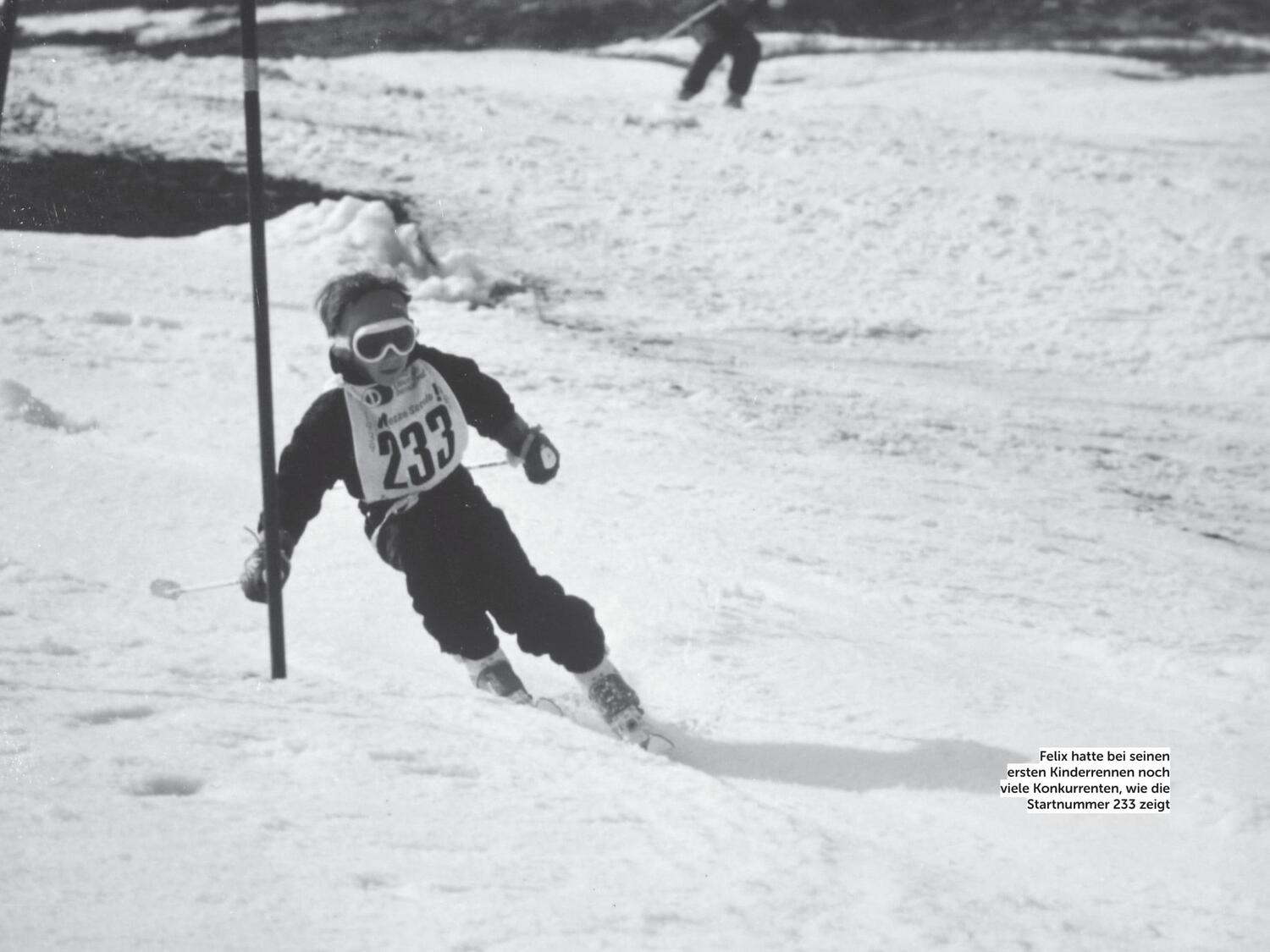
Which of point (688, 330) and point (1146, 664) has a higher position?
point (688, 330)

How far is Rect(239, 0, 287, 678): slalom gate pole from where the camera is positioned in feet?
9.05

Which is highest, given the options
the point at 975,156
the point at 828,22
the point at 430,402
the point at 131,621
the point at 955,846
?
the point at 828,22

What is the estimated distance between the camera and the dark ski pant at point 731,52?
34.9 feet

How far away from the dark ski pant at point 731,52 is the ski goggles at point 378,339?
27.1 feet

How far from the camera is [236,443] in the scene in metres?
4.76

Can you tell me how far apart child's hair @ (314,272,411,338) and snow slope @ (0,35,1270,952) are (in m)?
0.84

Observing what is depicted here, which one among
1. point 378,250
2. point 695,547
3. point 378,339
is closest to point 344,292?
point 378,339

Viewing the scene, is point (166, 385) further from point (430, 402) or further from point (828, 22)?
point (828, 22)

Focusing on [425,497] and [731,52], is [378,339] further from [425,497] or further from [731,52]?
[731,52]

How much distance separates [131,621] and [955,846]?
A: 6.53 feet

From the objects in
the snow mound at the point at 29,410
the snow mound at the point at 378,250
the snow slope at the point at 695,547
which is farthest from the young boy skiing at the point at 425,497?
the snow mound at the point at 378,250

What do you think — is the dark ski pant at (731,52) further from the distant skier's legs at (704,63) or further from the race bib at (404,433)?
the race bib at (404,433)

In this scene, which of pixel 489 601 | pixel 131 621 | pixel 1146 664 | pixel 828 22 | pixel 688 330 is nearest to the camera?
pixel 131 621

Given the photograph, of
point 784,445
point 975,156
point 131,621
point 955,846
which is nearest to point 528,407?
point 784,445
